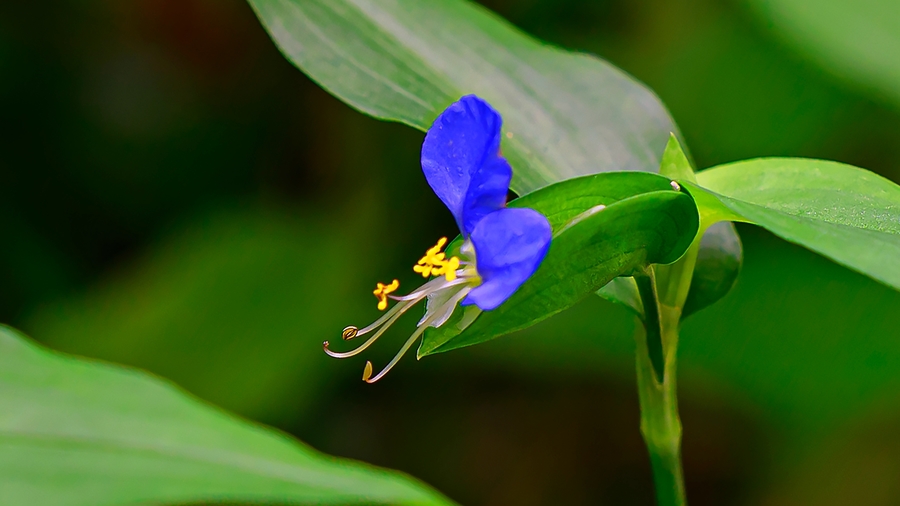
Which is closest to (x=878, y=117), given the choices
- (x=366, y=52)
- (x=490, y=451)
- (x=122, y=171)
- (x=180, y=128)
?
(x=490, y=451)

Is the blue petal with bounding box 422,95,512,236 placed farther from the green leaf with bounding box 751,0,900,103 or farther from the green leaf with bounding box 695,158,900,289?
the green leaf with bounding box 751,0,900,103

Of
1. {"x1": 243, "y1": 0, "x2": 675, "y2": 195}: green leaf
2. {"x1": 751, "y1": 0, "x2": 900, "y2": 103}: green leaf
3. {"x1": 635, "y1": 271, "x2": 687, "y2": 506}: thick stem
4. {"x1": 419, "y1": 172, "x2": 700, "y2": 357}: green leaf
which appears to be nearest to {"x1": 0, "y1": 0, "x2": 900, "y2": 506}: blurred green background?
{"x1": 751, "y1": 0, "x2": 900, "y2": 103}: green leaf

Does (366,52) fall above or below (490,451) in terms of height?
above

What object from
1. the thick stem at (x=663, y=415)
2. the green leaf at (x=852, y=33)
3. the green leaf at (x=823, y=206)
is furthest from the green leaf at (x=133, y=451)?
the green leaf at (x=852, y=33)

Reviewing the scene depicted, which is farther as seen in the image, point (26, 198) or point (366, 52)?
point (26, 198)

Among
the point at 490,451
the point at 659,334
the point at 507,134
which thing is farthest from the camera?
the point at 490,451

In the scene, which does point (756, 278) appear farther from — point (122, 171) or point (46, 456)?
point (122, 171)

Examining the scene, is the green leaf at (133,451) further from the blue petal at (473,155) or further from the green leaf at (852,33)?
the green leaf at (852,33)
